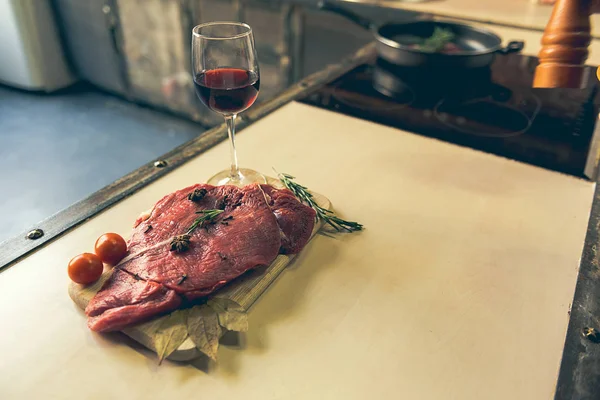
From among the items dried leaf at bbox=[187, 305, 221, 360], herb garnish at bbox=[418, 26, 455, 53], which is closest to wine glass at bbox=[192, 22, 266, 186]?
dried leaf at bbox=[187, 305, 221, 360]

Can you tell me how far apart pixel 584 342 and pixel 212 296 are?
52 cm

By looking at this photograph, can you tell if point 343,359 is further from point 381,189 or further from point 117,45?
point 117,45

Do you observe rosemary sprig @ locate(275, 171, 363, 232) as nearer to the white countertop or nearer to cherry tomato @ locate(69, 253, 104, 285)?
the white countertop

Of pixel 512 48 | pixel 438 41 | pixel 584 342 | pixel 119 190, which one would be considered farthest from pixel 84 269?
pixel 512 48

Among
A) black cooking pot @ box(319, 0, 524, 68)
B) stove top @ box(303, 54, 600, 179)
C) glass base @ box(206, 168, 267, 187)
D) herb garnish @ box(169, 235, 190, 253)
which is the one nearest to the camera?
herb garnish @ box(169, 235, 190, 253)

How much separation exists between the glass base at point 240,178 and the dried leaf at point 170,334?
0.36m

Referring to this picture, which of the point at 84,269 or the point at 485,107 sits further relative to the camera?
the point at 485,107

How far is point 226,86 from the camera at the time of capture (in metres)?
0.86

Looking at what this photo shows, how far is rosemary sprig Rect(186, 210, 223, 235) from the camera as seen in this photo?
2.47 feet

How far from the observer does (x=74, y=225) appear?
0.87 m

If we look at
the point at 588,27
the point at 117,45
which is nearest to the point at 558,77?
the point at 588,27

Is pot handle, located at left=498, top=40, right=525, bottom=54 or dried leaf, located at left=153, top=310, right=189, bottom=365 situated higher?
pot handle, located at left=498, top=40, right=525, bottom=54

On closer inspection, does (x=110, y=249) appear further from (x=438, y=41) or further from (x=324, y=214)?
(x=438, y=41)

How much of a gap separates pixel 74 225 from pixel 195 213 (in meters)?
0.25
